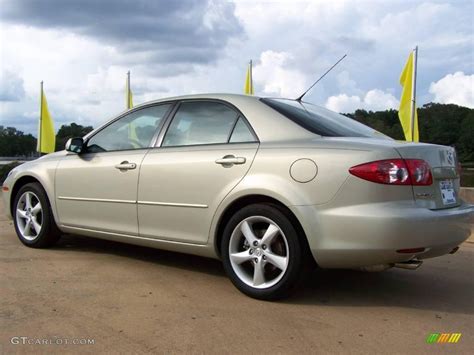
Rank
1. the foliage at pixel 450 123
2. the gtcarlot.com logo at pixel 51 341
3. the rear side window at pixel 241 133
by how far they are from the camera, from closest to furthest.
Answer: the gtcarlot.com logo at pixel 51 341 < the rear side window at pixel 241 133 < the foliage at pixel 450 123

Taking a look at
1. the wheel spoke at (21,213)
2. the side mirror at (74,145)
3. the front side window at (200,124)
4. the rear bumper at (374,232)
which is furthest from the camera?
the wheel spoke at (21,213)

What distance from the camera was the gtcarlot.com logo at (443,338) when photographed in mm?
3115

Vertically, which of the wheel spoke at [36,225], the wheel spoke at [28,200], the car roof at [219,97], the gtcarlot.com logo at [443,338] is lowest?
the gtcarlot.com logo at [443,338]

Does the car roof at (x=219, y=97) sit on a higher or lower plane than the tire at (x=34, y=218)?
higher

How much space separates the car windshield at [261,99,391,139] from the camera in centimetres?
395

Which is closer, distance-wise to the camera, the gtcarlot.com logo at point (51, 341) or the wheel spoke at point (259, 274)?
the gtcarlot.com logo at point (51, 341)

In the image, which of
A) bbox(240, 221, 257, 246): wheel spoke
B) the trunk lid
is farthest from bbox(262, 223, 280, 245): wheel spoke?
the trunk lid

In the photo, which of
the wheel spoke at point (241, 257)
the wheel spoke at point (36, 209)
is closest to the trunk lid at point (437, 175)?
the wheel spoke at point (241, 257)

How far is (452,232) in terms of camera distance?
141 inches

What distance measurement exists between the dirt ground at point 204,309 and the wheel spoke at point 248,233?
44cm

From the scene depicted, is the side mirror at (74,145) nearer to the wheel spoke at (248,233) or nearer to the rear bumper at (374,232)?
the wheel spoke at (248,233)

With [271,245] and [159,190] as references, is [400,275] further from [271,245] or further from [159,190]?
[159,190]

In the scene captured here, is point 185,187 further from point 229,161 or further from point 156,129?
point 156,129

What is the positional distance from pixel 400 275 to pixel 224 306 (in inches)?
75.7
